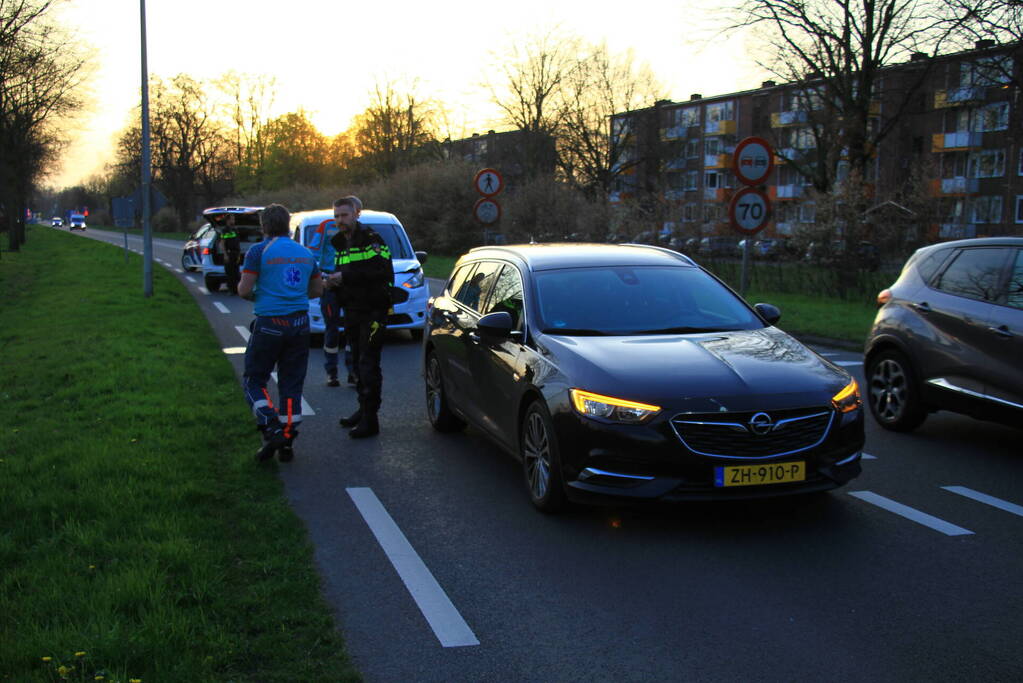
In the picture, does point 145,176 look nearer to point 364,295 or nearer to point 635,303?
point 364,295

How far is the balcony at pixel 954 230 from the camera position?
17.7m

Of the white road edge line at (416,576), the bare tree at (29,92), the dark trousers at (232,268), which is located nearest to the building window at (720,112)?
the bare tree at (29,92)

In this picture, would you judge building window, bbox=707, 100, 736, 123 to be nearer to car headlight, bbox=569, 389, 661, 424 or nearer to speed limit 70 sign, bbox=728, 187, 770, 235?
speed limit 70 sign, bbox=728, 187, 770, 235

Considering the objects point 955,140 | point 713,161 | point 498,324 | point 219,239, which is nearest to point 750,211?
point 498,324

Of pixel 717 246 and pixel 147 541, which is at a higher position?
pixel 717 246

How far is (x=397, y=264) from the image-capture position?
1406 cm

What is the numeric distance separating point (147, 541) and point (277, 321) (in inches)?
90.5

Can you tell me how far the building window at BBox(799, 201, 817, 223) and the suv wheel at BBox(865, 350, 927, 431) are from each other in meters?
12.3

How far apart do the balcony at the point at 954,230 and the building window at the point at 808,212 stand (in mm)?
2520

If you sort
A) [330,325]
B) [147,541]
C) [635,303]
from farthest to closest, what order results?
1. [330,325]
2. [635,303]
3. [147,541]

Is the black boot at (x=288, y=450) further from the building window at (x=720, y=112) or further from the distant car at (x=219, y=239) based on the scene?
the building window at (x=720, y=112)

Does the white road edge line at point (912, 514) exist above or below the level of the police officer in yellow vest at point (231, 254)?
below

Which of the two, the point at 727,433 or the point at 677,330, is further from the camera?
the point at 677,330

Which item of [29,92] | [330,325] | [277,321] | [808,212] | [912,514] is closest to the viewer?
[912,514]
